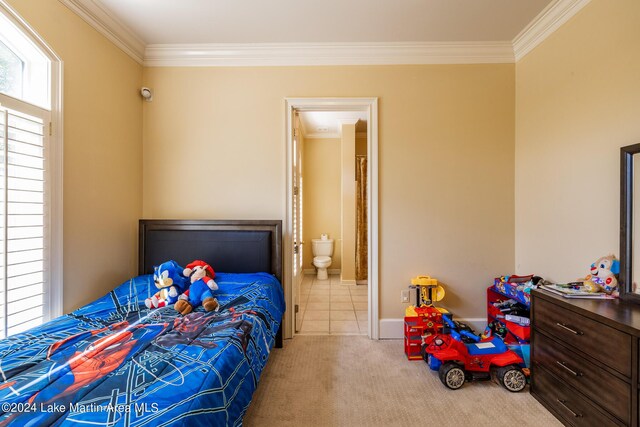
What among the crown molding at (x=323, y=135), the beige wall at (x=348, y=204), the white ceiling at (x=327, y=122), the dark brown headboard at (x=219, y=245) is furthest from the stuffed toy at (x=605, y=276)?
the crown molding at (x=323, y=135)

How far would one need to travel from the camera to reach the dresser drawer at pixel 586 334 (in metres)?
1.29

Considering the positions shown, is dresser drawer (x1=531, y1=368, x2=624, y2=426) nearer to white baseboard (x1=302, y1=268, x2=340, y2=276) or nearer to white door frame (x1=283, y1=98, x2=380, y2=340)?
white door frame (x1=283, y1=98, x2=380, y2=340)

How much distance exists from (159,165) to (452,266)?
306cm

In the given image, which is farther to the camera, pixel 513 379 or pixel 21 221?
pixel 513 379

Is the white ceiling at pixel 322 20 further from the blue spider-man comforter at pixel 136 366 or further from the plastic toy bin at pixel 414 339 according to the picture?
the plastic toy bin at pixel 414 339

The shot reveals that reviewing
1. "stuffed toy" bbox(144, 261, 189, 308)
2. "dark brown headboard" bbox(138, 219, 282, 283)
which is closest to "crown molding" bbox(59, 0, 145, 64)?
"dark brown headboard" bbox(138, 219, 282, 283)

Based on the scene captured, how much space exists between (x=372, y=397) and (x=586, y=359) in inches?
48.4

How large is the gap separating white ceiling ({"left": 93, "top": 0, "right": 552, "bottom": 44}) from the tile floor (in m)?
2.87

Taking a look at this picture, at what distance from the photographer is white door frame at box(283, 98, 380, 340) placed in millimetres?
2664

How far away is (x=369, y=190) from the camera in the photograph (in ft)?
8.87

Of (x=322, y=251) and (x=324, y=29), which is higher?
(x=324, y=29)

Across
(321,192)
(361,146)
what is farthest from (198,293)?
(361,146)

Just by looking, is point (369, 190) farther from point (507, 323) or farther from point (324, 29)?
point (507, 323)

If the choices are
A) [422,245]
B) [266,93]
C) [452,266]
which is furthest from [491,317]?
[266,93]
